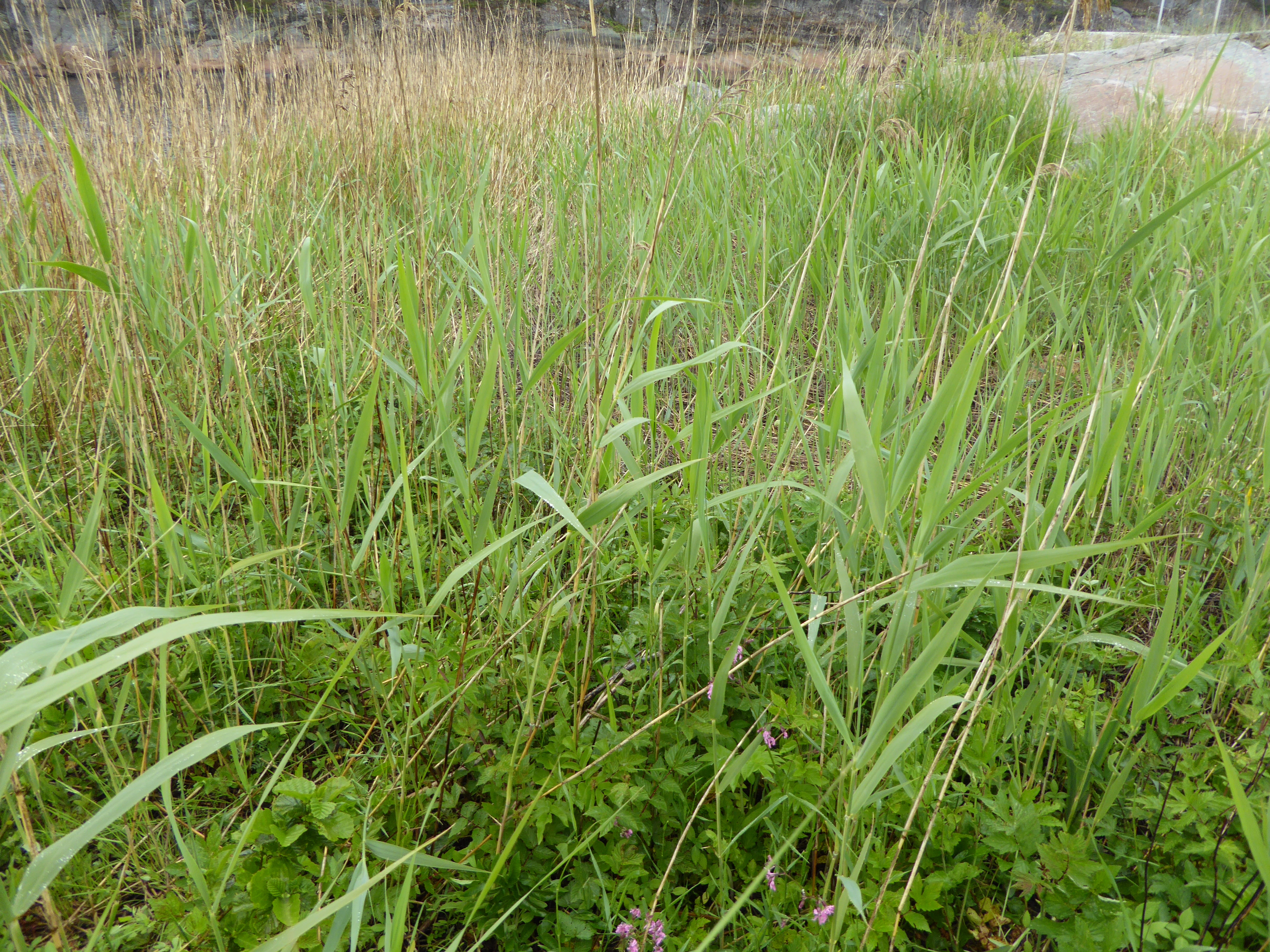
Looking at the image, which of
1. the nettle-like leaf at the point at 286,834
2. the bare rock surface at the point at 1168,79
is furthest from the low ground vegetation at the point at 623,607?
the bare rock surface at the point at 1168,79

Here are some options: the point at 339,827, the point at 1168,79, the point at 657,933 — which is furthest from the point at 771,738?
the point at 1168,79

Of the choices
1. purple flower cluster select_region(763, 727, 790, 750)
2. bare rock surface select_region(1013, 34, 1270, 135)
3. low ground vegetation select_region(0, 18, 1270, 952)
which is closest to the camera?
low ground vegetation select_region(0, 18, 1270, 952)

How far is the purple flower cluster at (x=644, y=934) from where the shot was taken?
0.86 meters

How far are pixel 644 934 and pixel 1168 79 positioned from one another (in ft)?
22.7

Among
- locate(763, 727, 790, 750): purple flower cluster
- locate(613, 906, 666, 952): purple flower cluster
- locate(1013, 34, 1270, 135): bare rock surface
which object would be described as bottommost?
locate(613, 906, 666, 952): purple flower cluster

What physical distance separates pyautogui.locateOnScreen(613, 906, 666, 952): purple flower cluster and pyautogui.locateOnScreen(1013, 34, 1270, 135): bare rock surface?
14.3 ft

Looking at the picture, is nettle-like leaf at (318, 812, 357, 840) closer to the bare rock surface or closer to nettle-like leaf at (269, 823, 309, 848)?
nettle-like leaf at (269, 823, 309, 848)

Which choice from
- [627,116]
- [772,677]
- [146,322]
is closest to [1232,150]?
[627,116]

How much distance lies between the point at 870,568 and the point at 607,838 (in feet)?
2.17

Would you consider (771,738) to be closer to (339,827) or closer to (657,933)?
(657,933)

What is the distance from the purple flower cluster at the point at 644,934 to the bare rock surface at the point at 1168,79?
436 centimetres

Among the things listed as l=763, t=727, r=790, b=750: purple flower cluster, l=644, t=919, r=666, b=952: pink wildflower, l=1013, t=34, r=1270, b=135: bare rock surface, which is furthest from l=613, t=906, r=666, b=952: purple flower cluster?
l=1013, t=34, r=1270, b=135: bare rock surface

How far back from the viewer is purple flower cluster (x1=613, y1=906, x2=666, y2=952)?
2.81 feet

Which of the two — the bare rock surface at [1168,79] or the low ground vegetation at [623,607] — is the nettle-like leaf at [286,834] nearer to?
the low ground vegetation at [623,607]
